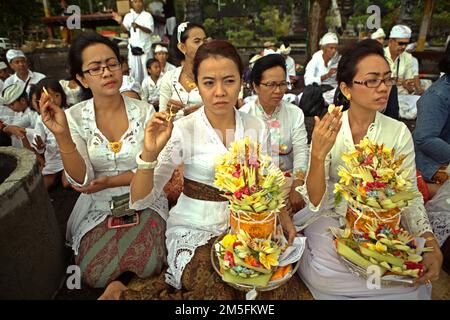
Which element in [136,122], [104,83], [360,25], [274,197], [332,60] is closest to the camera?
[274,197]

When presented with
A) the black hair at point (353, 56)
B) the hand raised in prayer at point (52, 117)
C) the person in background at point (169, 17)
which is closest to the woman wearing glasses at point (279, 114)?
the black hair at point (353, 56)

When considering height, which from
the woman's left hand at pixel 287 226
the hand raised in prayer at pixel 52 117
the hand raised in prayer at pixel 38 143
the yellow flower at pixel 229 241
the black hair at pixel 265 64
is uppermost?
the black hair at pixel 265 64

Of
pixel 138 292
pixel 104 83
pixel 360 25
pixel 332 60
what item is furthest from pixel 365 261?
pixel 360 25

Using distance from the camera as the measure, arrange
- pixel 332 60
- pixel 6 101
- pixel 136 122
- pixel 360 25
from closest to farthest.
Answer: pixel 136 122, pixel 6 101, pixel 332 60, pixel 360 25

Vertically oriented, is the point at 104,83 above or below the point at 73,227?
above

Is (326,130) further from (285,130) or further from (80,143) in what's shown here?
(80,143)

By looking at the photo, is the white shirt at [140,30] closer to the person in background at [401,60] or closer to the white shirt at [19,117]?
the white shirt at [19,117]

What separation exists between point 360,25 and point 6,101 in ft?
63.4

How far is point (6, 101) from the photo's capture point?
5363 millimetres

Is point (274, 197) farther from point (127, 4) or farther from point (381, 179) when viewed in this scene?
point (127, 4)

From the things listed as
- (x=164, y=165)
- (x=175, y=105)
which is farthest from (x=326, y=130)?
(x=175, y=105)

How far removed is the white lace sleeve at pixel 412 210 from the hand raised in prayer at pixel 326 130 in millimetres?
796

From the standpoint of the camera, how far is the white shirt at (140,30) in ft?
27.4

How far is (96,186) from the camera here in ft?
8.80
